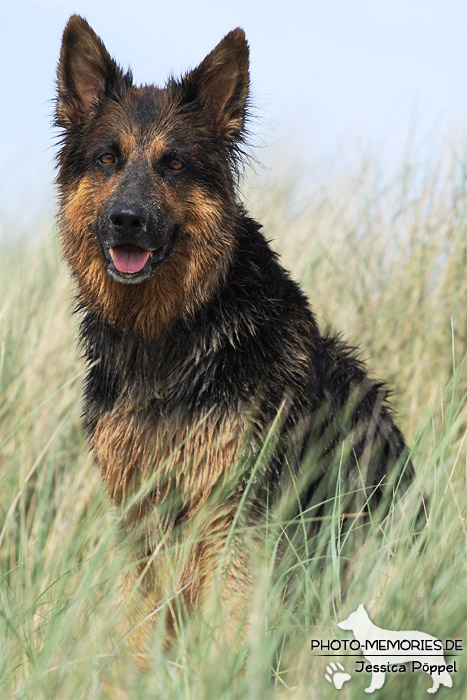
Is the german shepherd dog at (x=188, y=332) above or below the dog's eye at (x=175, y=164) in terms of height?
below

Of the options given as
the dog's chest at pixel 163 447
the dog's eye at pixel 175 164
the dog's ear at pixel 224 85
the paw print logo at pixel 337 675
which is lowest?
the paw print logo at pixel 337 675

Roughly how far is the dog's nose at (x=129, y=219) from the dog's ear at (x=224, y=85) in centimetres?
71

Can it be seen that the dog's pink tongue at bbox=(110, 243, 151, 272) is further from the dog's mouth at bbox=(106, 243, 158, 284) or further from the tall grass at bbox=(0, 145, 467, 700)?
the tall grass at bbox=(0, 145, 467, 700)

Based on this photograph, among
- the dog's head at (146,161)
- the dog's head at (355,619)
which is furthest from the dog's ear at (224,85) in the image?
the dog's head at (355,619)

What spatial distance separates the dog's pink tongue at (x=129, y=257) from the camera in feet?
11.6

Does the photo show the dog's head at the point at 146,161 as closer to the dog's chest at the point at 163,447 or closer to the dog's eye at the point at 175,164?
the dog's eye at the point at 175,164

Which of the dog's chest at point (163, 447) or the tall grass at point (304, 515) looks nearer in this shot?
the tall grass at point (304, 515)

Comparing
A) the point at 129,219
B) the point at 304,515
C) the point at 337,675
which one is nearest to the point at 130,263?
the point at 129,219

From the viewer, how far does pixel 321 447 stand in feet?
11.7

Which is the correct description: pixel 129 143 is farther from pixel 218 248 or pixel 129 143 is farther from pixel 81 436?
pixel 81 436

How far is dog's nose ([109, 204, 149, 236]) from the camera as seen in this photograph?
334cm

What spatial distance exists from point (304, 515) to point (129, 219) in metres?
1.54

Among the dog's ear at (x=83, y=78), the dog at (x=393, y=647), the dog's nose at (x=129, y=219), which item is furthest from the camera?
the dog's ear at (x=83, y=78)

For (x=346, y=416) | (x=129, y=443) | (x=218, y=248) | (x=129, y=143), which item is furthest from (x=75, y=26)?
(x=346, y=416)
